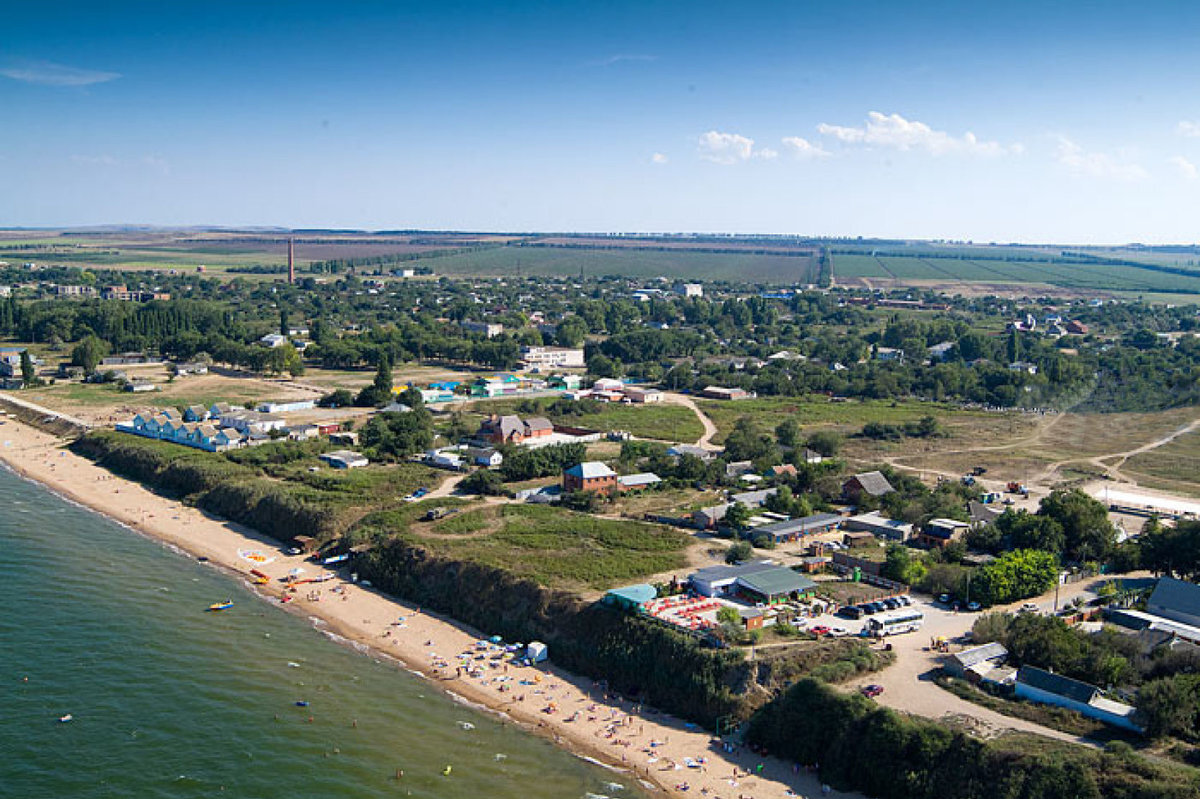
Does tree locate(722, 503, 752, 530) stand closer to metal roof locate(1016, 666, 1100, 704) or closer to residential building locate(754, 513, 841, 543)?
residential building locate(754, 513, 841, 543)

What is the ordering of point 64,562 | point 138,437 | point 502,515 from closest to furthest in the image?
point 64,562 → point 502,515 → point 138,437

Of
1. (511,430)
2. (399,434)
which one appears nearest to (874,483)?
(511,430)

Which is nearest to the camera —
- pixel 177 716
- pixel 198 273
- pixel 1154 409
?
pixel 177 716

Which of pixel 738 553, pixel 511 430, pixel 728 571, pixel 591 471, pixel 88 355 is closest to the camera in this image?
pixel 728 571

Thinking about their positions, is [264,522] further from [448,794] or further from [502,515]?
[448,794]

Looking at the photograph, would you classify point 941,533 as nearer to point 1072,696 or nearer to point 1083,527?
point 1083,527

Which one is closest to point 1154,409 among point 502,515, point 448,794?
point 502,515
